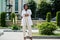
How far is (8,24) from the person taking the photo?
3425 centimetres

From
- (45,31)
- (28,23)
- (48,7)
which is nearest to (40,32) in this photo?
(45,31)

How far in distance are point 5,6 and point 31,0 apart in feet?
20.1

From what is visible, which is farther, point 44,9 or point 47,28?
point 44,9

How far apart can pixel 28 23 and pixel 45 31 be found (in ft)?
16.4

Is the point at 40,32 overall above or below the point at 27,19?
below

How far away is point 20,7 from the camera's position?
58.5 meters

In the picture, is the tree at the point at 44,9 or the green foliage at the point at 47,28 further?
the tree at the point at 44,9

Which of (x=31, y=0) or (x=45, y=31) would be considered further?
(x=31, y=0)

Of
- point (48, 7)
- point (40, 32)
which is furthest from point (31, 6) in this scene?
point (40, 32)

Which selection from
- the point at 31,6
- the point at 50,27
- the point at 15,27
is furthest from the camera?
the point at 31,6

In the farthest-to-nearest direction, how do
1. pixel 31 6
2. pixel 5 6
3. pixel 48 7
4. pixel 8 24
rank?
1. pixel 5 6
2. pixel 31 6
3. pixel 48 7
4. pixel 8 24

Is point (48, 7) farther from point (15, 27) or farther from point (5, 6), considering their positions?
point (15, 27)

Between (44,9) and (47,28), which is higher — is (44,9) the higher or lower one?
the higher one

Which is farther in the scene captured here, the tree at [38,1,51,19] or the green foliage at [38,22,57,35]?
the tree at [38,1,51,19]
